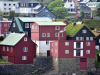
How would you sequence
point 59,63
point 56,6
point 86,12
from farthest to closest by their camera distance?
point 56,6 < point 86,12 < point 59,63

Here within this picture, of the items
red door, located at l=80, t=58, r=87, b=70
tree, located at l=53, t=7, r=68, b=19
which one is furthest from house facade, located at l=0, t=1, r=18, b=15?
red door, located at l=80, t=58, r=87, b=70

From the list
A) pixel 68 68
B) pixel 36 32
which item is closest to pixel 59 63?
pixel 68 68

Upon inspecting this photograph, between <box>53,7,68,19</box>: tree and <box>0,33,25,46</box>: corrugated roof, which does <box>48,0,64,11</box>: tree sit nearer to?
<box>53,7,68,19</box>: tree

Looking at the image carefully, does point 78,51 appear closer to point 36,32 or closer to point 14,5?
point 36,32

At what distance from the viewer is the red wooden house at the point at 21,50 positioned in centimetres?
8350

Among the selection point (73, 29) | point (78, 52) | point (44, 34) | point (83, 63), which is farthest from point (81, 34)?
point (83, 63)

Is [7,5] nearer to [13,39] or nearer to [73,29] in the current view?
[73,29]

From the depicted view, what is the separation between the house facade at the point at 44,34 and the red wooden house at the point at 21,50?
5.58 feet

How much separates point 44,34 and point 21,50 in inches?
228

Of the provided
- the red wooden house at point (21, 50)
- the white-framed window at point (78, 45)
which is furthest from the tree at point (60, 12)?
the white-framed window at point (78, 45)

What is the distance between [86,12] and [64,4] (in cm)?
1743

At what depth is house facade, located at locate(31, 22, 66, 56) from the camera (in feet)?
283

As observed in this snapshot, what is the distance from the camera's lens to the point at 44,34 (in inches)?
3418

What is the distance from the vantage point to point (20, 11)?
155875mm
